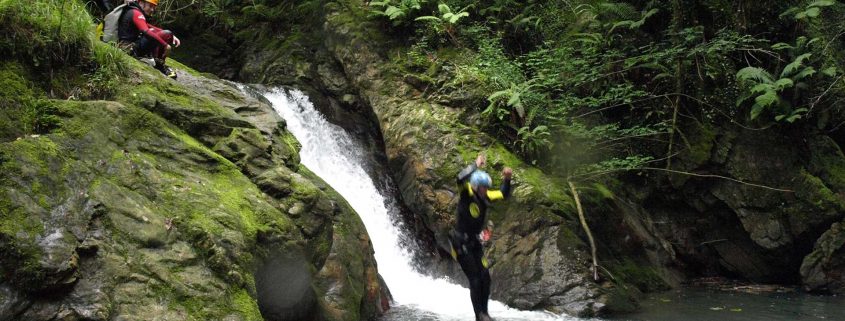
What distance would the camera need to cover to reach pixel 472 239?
26.1 ft

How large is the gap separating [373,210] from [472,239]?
14.5 feet

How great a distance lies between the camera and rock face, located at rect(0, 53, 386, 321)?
4.63m

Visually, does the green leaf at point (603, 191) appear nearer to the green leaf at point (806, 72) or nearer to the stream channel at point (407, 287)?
the stream channel at point (407, 287)

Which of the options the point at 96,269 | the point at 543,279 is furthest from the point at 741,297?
the point at 96,269

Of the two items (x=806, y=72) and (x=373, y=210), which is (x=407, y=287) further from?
(x=806, y=72)

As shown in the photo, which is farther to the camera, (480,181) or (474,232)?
(474,232)

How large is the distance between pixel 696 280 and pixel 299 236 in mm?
9169

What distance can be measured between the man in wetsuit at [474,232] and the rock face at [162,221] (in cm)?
156

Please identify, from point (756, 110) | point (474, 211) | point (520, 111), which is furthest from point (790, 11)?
point (474, 211)

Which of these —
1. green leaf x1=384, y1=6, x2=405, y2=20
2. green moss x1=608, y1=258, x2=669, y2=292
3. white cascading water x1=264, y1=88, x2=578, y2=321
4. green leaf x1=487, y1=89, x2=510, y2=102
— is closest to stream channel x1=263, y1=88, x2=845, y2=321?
white cascading water x1=264, y1=88, x2=578, y2=321

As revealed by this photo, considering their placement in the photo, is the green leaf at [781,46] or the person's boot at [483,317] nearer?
the person's boot at [483,317]

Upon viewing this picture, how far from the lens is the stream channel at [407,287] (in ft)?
29.9

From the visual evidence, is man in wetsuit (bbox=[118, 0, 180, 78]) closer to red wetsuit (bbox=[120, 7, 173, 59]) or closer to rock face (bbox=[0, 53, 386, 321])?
red wetsuit (bbox=[120, 7, 173, 59])

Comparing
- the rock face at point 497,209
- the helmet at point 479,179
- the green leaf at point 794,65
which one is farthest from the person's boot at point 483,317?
the green leaf at point 794,65
